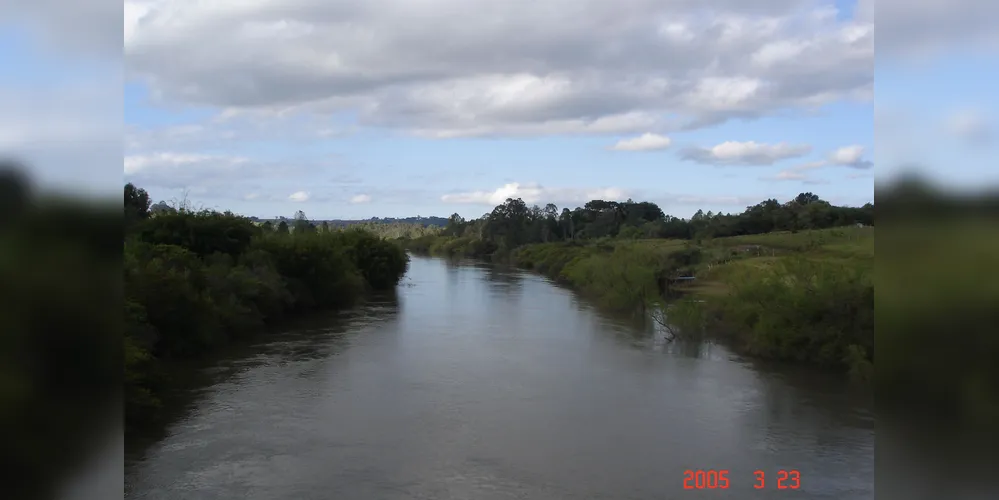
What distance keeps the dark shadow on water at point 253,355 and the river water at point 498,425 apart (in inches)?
4.0

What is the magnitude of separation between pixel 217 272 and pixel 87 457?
65.2ft

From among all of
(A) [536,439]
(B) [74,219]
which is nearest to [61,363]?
(B) [74,219]

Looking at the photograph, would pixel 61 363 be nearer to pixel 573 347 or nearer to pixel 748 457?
pixel 748 457

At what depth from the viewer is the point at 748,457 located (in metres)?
11.2

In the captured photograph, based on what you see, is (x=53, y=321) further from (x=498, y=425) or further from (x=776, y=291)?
(x=776, y=291)

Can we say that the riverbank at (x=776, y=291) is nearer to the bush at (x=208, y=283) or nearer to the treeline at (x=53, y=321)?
the treeline at (x=53, y=321)

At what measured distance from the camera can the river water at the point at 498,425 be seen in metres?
10.0

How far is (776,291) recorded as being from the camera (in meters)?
18.7

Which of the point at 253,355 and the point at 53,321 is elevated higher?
the point at 53,321

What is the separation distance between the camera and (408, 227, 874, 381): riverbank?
54.4ft
